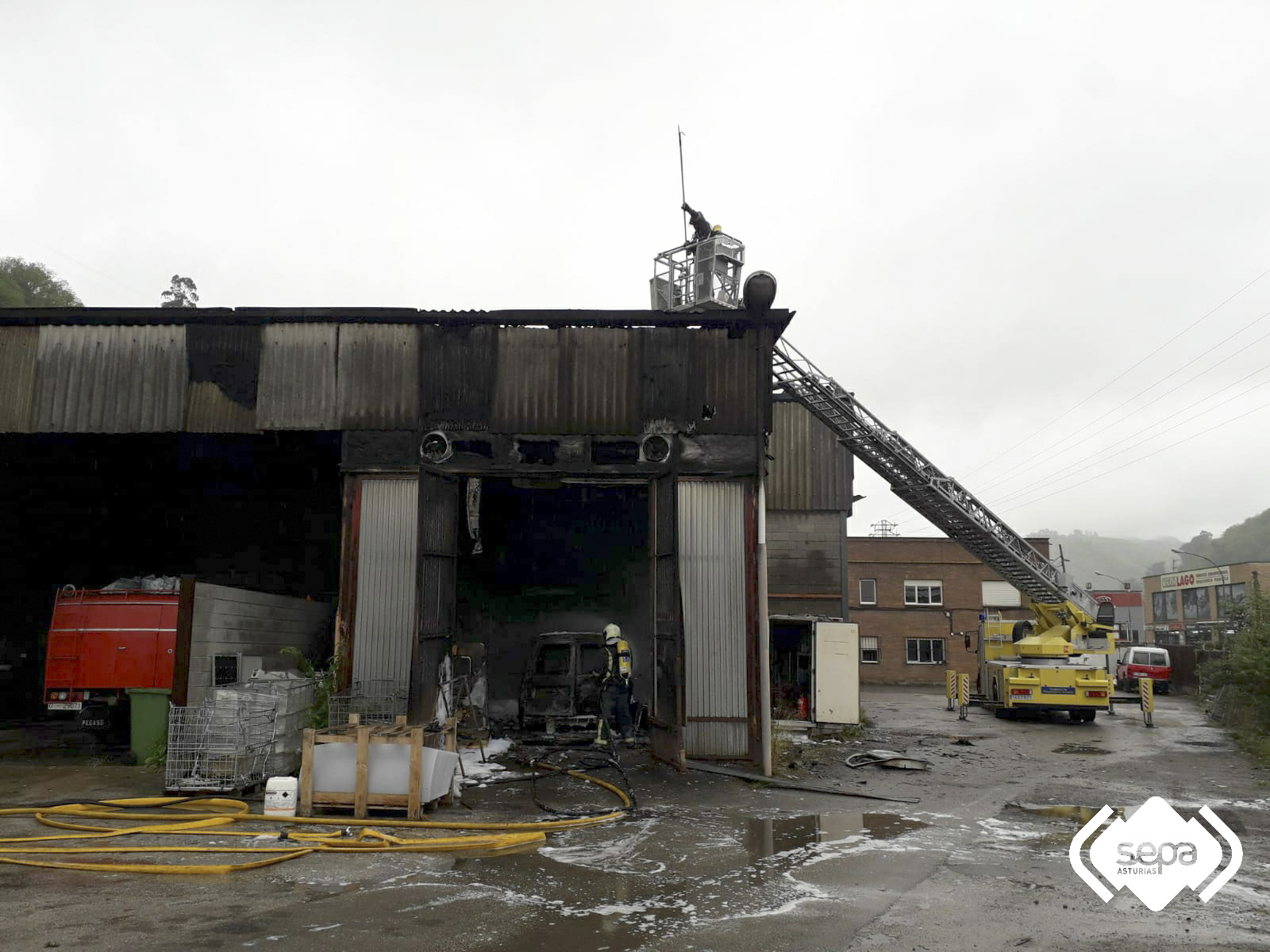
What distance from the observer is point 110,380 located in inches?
542

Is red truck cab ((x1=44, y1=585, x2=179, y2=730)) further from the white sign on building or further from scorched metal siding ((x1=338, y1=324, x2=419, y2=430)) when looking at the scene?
the white sign on building

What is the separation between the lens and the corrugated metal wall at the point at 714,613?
12.9 metres

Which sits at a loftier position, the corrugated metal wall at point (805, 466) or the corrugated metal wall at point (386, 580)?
the corrugated metal wall at point (805, 466)

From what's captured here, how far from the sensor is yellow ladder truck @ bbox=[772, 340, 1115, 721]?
20812mm

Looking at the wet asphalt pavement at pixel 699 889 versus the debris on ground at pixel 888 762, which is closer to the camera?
the wet asphalt pavement at pixel 699 889

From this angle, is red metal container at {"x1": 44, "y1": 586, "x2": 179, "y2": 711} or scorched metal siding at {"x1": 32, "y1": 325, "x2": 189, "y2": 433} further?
scorched metal siding at {"x1": 32, "y1": 325, "x2": 189, "y2": 433}

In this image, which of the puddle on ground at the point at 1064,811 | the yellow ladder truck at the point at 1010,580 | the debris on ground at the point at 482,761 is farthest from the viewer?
the yellow ladder truck at the point at 1010,580

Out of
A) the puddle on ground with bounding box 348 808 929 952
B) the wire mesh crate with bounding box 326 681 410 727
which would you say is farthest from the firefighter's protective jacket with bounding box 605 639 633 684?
→ the puddle on ground with bounding box 348 808 929 952

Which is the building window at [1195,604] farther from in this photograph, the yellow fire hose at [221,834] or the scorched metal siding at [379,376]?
the yellow fire hose at [221,834]

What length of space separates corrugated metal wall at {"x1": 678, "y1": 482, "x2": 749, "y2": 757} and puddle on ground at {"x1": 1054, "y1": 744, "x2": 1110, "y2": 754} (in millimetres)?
6831

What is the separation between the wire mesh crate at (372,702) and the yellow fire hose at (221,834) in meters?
2.94

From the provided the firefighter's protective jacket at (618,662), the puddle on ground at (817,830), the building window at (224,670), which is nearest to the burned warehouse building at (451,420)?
the firefighter's protective jacket at (618,662)

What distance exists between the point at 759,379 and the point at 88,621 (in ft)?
35.2

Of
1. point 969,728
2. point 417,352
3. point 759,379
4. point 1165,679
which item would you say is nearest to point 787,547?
point 969,728
